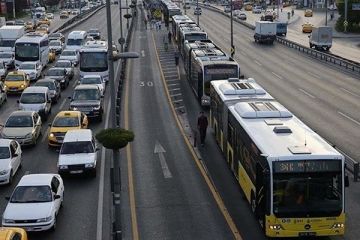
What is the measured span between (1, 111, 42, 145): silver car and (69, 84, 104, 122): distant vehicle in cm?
392

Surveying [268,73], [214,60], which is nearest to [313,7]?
[268,73]

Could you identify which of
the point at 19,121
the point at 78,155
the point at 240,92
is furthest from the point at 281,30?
the point at 78,155

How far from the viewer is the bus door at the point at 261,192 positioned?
59.4 ft

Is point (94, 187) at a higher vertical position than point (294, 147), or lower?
lower

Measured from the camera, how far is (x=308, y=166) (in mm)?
17703

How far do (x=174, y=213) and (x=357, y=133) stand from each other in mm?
14590

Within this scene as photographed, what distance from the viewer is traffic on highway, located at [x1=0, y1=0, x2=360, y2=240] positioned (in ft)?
58.9

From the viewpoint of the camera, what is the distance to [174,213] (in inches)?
861

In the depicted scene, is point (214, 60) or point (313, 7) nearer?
point (214, 60)

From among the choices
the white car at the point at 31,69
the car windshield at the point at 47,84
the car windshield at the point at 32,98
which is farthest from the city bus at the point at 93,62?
the car windshield at the point at 32,98

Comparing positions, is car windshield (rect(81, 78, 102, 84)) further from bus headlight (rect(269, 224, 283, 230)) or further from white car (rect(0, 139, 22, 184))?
bus headlight (rect(269, 224, 283, 230))

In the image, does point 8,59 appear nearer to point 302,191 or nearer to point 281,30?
point 302,191

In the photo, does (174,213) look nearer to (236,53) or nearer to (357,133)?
(357,133)

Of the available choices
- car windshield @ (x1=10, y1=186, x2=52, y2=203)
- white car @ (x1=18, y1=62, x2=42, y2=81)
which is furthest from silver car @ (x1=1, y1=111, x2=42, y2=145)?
white car @ (x1=18, y1=62, x2=42, y2=81)
